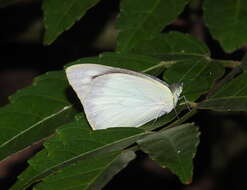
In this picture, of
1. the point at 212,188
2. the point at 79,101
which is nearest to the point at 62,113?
the point at 79,101

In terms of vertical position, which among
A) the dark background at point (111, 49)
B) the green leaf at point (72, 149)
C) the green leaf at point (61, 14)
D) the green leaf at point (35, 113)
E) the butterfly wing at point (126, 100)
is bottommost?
the dark background at point (111, 49)

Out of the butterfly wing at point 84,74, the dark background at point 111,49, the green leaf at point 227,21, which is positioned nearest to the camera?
the green leaf at point 227,21

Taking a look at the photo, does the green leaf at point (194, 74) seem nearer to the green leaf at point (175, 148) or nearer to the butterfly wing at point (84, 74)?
the butterfly wing at point (84, 74)

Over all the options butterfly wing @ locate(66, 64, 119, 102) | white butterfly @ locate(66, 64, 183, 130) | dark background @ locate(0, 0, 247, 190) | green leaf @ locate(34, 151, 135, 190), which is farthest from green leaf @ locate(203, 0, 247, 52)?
dark background @ locate(0, 0, 247, 190)

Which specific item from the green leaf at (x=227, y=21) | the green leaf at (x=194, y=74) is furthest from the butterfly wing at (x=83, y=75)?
the green leaf at (x=227, y=21)

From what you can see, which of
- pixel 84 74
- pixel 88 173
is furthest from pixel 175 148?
pixel 84 74

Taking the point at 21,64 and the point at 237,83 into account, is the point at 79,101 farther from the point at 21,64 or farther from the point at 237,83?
the point at 21,64

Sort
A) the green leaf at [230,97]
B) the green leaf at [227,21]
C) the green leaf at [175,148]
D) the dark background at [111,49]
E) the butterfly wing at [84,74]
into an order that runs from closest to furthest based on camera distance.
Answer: the green leaf at [175,148]
the green leaf at [230,97]
the green leaf at [227,21]
the butterfly wing at [84,74]
the dark background at [111,49]

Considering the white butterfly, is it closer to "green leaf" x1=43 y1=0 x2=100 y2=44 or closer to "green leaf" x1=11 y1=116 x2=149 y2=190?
"green leaf" x1=43 y1=0 x2=100 y2=44
